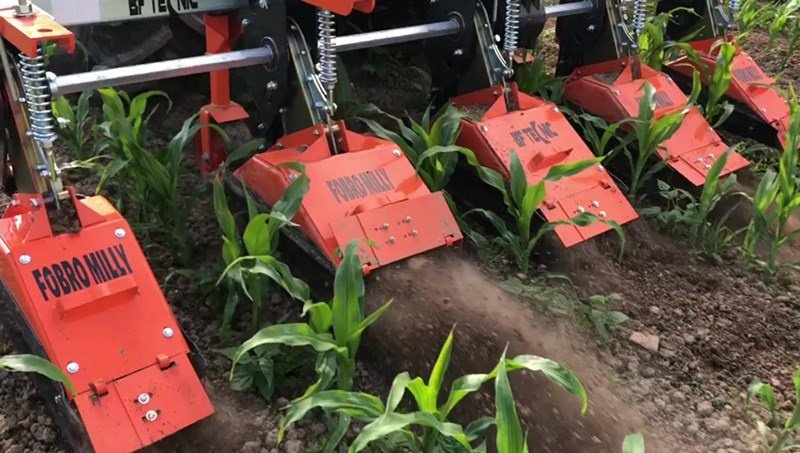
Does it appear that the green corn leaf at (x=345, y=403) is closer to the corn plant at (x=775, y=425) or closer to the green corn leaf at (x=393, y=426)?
the green corn leaf at (x=393, y=426)

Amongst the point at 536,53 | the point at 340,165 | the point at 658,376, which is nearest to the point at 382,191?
the point at 340,165

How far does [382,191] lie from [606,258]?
0.83m

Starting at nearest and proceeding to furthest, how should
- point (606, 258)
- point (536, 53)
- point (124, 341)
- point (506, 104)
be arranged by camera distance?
point (124, 341) < point (606, 258) < point (506, 104) < point (536, 53)

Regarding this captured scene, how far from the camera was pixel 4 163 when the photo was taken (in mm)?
1960

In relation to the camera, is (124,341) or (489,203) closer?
(124,341)

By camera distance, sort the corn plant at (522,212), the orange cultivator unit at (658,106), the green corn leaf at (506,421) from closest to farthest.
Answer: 1. the green corn leaf at (506,421)
2. the corn plant at (522,212)
3. the orange cultivator unit at (658,106)

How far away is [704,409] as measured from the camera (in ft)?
6.60

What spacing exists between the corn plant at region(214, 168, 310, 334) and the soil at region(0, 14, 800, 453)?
0.14 meters

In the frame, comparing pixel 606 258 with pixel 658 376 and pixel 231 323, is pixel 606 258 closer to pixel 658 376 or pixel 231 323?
pixel 658 376

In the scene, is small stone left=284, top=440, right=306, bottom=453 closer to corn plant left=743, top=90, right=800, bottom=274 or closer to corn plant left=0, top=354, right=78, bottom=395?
corn plant left=0, top=354, right=78, bottom=395

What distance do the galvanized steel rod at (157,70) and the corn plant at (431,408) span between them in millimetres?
1002

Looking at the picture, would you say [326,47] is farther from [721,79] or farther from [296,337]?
[721,79]

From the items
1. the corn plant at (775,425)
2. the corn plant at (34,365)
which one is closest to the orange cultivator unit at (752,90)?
the corn plant at (775,425)

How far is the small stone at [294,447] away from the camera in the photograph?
176cm
